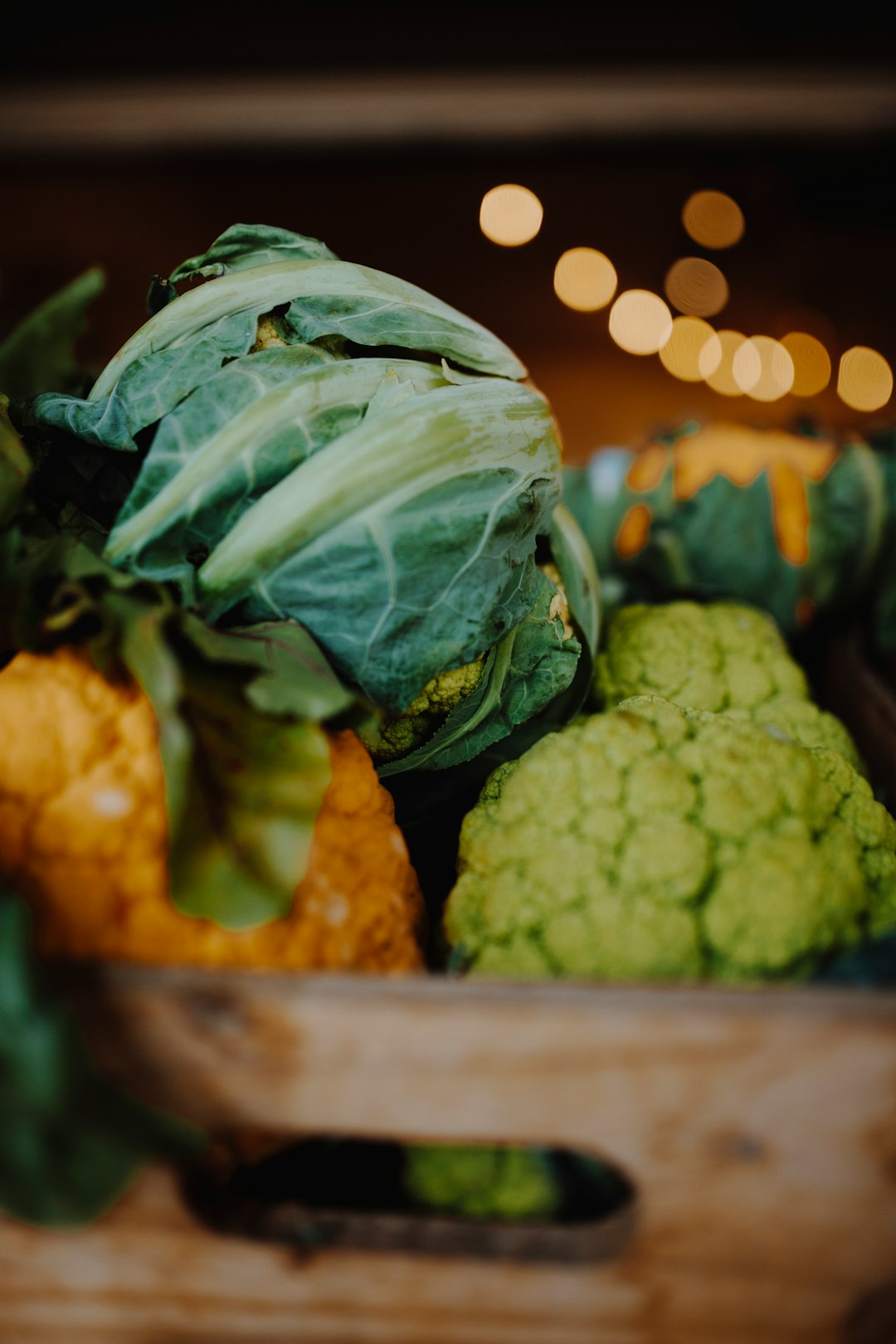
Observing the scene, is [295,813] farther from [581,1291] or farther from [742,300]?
[742,300]

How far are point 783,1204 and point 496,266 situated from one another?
3.71 metres

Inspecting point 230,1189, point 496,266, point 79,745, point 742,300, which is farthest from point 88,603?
point 742,300

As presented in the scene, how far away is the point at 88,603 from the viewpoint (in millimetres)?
537

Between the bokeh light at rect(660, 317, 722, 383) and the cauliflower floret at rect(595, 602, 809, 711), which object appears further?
the bokeh light at rect(660, 317, 722, 383)

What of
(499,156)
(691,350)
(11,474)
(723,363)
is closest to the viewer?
(11,474)

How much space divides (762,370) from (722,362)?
0.64ft

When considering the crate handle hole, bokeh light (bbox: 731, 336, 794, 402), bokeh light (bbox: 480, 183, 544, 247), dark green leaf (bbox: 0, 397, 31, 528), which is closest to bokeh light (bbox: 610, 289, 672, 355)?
bokeh light (bbox: 731, 336, 794, 402)

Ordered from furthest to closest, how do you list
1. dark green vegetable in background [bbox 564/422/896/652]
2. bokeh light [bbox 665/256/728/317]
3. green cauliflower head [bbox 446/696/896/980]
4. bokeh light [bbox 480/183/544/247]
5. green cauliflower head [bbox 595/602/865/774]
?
bokeh light [bbox 665/256/728/317] → bokeh light [bbox 480/183/544/247] → dark green vegetable in background [bbox 564/422/896/652] → green cauliflower head [bbox 595/602/865/774] → green cauliflower head [bbox 446/696/896/980]

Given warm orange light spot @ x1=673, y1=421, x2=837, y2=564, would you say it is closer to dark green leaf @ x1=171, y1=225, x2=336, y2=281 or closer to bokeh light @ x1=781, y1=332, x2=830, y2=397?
dark green leaf @ x1=171, y1=225, x2=336, y2=281

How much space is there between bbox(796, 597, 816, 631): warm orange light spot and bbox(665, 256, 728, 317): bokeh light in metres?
3.05

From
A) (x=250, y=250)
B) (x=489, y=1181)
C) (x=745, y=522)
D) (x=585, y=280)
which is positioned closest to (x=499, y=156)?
(x=585, y=280)

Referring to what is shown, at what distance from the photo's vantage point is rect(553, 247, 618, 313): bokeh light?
3658 mm

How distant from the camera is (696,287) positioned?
149 inches

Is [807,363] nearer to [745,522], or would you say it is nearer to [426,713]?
[745,522]
